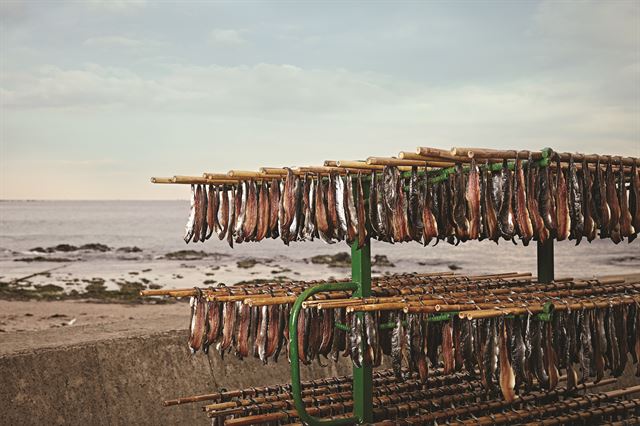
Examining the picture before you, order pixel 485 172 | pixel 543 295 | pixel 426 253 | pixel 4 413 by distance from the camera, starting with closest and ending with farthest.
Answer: pixel 485 172, pixel 543 295, pixel 4 413, pixel 426 253

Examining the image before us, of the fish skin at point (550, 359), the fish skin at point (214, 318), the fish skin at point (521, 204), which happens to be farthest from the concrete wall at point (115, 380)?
the fish skin at point (521, 204)

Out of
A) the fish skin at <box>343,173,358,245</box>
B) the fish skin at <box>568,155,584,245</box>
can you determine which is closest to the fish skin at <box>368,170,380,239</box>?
the fish skin at <box>343,173,358,245</box>

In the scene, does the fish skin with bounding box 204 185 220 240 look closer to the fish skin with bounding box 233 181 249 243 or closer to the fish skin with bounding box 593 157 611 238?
the fish skin with bounding box 233 181 249 243

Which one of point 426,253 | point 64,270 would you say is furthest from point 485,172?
point 426,253

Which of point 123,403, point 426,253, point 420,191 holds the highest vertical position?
point 420,191

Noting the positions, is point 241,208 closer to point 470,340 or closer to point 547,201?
point 470,340

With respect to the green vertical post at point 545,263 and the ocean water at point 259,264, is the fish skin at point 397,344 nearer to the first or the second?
the green vertical post at point 545,263

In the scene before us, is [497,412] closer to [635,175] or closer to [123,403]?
[635,175]

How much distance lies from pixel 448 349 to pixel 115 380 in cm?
333

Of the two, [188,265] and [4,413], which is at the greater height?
[4,413]

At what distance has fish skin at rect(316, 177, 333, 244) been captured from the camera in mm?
3846

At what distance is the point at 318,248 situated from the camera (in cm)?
5928

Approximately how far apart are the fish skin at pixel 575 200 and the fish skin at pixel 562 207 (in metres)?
0.04

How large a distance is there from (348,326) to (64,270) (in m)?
36.9
